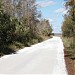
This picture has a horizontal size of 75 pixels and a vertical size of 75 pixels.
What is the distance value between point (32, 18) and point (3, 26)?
39.2 meters

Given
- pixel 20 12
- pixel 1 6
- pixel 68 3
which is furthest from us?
pixel 20 12

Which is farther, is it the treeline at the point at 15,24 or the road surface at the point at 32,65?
the treeline at the point at 15,24

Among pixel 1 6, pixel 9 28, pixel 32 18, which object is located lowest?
pixel 32 18

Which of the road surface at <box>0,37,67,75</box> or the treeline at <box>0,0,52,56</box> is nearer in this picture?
the road surface at <box>0,37,67,75</box>

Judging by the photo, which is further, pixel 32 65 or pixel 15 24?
pixel 15 24

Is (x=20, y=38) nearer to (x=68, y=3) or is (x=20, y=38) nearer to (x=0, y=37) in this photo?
(x=0, y=37)

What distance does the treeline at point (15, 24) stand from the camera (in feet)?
103

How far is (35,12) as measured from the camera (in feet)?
232

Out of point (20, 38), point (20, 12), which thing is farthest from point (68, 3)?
point (20, 12)

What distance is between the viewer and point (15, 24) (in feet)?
124

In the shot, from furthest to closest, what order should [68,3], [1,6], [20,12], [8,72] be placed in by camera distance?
[20,12]
[1,6]
[68,3]
[8,72]

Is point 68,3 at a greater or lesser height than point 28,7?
greater

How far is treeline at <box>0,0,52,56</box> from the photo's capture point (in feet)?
103

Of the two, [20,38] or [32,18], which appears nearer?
[20,38]
